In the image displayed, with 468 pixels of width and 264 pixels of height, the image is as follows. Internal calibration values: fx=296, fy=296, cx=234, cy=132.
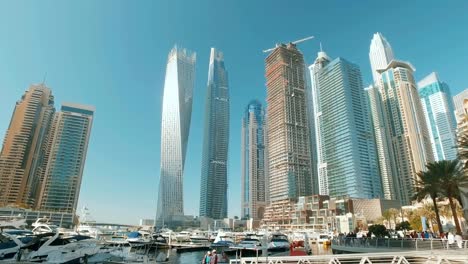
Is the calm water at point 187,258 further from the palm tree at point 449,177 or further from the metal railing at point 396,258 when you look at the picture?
the metal railing at point 396,258

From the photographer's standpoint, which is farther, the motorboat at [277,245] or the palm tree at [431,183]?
the motorboat at [277,245]

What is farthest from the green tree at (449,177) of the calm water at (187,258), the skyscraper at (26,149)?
the skyscraper at (26,149)

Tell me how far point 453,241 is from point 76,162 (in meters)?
181

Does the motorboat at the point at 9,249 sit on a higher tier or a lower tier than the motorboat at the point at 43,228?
lower

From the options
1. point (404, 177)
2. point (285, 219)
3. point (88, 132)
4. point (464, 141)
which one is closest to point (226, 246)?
point (464, 141)

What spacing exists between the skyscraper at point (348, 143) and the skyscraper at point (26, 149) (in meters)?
173

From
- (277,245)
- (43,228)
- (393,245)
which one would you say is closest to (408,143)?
(277,245)

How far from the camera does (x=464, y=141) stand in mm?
31297

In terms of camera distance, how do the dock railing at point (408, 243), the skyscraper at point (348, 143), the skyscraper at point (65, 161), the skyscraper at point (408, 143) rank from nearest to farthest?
the dock railing at point (408, 243) → the skyscraper at point (65, 161) → the skyscraper at point (348, 143) → the skyscraper at point (408, 143)

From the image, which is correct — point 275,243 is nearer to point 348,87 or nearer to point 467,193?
point 467,193

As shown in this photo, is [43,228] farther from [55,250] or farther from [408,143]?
[408,143]

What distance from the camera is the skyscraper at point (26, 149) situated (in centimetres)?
15350

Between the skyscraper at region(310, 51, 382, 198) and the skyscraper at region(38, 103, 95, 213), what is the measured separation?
152661 mm

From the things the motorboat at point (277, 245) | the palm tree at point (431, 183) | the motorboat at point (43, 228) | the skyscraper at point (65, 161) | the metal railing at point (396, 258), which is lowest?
the motorboat at point (277, 245)
